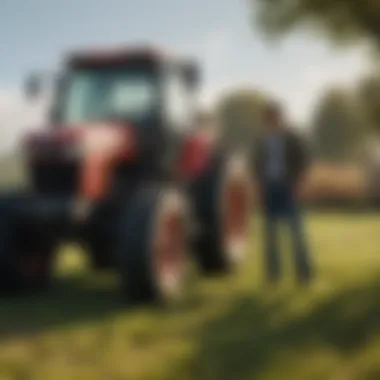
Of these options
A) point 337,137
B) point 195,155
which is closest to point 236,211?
point 195,155

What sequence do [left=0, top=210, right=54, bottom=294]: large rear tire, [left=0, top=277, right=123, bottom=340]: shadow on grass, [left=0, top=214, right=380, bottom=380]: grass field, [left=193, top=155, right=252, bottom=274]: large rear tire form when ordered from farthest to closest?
[left=193, top=155, right=252, bottom=274]: large rear tire, [left=0, top=210, right=54, bottom=294]: large rear tire, [left=0, top=277, right=123, bottom=340]: shadow on grass, [left=0, top=214, right=380, bottom=380]: grass field

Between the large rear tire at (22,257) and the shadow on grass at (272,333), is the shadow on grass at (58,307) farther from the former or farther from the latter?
the shadow on grass at (272,333)

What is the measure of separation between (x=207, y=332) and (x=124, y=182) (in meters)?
1.55

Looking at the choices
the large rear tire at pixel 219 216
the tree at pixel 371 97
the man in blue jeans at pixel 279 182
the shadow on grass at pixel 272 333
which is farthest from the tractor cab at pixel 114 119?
the tree at pixel 371 97

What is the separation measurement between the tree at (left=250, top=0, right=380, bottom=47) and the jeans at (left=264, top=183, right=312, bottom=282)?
4.41 feet

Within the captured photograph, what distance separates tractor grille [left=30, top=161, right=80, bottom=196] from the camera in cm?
504

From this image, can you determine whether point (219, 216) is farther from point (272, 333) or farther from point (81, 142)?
point (272, 333)

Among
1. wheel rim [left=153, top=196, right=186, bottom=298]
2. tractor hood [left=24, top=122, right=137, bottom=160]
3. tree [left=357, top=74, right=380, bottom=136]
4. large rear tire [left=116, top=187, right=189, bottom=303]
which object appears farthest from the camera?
tree [left=357, top=74, right=380, bottom=136]

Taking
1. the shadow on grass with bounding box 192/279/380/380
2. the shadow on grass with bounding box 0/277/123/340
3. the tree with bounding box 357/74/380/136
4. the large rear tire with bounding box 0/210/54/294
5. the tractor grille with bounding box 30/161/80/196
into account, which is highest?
the tree with bounding box 357/74/380/136

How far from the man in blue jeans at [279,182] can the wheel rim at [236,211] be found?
1.84ft

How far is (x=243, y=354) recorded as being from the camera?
368 centimetres

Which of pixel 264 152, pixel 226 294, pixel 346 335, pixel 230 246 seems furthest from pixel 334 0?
pixel 346 335

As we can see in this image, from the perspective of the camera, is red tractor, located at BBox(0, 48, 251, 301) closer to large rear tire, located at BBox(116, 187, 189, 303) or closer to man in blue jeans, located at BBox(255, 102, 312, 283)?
large rear tire, located at BBox(116, 187, 189, 303)

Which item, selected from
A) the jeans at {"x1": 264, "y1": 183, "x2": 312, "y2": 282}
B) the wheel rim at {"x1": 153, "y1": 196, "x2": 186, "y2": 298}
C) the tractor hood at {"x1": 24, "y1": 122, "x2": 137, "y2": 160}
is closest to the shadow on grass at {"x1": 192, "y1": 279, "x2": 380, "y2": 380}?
the wheel rim at {"x1": 153, "y1": 196, "x2": 186, "y2": 298}
